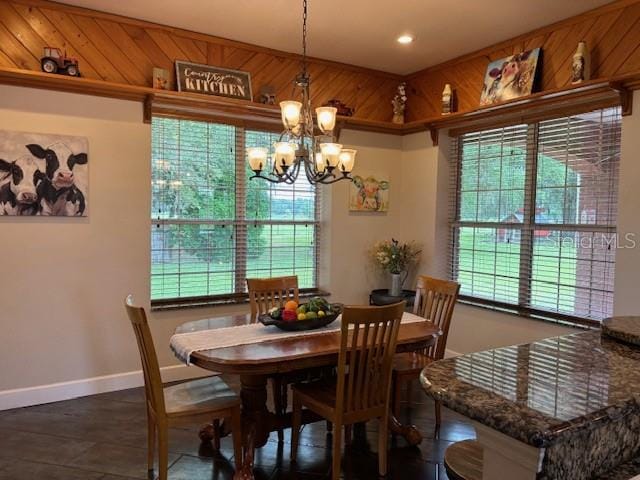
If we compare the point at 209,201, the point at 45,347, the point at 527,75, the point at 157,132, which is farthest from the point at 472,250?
the point at 45,347

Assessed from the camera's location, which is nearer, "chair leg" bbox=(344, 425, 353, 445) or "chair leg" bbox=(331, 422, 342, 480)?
"chair leg" bbox=(331, 422, 342, 480)

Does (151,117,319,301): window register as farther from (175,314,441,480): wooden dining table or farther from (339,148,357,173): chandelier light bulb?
(339,148,357,173): chandelier light bulb

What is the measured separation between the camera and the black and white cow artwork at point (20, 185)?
3379 millimetres

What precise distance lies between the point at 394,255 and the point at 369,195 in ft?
2.13

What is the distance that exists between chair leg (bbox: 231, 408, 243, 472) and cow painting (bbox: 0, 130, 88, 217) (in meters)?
2.03

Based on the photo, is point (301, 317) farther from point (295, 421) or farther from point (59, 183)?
point (59, 183)

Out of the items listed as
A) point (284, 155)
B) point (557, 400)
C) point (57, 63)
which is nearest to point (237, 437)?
point (284, 155)

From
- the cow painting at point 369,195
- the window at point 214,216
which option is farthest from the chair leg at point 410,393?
the cow painting at point 369,195

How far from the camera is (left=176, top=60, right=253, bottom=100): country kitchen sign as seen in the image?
3.94 meters

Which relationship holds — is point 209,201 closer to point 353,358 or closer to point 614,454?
point 353,358

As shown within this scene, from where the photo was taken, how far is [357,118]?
15.5ft

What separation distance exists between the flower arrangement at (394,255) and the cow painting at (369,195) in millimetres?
380

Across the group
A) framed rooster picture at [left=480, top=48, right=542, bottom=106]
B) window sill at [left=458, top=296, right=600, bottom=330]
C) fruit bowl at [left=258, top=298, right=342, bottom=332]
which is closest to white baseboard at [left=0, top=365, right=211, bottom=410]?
fruit bowl at [left=258, top=298, right=342, bottom=332]

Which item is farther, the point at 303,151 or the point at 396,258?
the point at 396,258
